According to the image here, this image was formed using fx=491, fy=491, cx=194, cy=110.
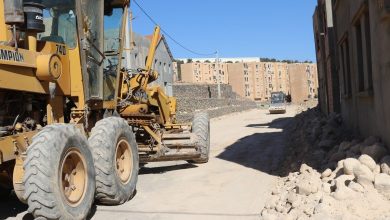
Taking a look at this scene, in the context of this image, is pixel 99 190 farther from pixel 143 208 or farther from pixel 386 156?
pixel 386 156

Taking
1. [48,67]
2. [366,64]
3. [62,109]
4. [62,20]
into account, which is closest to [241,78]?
[366,64]

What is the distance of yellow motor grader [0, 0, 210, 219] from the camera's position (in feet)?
18.9

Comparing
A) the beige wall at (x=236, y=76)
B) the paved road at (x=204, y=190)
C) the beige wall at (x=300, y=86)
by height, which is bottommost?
the paved road at (x=204, y=190)

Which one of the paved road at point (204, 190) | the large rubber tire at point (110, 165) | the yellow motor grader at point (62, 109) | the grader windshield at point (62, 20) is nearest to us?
the yellow motor grader at point (62, 109)

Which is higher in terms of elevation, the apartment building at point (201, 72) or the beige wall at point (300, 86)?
the apartment building at point (201, 72)

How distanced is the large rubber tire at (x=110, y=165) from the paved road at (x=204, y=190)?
7.9 inches

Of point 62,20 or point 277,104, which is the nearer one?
point 62,20

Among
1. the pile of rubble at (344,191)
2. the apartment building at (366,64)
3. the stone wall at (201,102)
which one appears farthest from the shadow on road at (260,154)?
the stone wall at (201,102)

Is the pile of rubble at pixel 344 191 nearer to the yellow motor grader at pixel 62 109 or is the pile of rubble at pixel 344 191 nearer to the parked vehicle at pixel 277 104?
the yellow motor grader at pixel 62 109

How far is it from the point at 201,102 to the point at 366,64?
33375 millimetres

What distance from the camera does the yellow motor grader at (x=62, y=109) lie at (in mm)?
5770

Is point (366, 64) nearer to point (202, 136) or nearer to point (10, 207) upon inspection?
point (202, 136)

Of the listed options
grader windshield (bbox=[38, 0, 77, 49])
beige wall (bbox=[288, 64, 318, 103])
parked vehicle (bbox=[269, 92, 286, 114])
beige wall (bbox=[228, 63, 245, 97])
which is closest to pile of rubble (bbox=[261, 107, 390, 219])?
grader windshield (bbox=[38, 0, 77, 49])

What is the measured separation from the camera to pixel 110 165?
7148 mm
